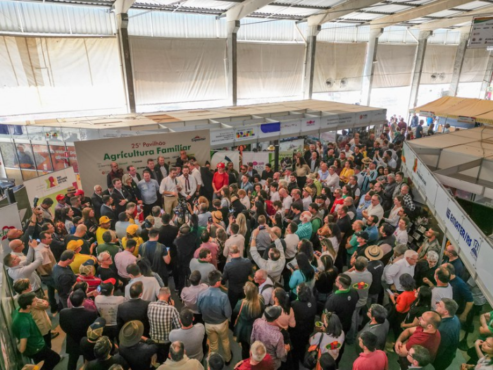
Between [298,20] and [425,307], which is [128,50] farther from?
[425,307]

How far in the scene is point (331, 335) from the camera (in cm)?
291

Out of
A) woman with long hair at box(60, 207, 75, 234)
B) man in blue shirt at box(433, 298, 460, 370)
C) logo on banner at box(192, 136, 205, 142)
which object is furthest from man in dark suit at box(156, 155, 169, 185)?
man in blue shirt at box(433, 298, 460, 370)

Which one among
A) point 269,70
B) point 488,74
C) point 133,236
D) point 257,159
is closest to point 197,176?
point 257,159

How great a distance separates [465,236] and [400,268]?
829 mm

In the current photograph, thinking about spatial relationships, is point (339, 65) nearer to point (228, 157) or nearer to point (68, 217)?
point (228, 157)

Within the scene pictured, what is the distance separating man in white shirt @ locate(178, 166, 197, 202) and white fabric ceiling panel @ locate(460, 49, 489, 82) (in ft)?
86.7

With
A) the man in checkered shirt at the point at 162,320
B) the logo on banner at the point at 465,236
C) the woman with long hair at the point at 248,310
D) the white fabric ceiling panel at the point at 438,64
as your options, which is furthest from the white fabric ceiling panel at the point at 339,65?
the man in checkered shirt at the point at 162,320

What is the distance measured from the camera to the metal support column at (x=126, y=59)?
1162 centimetres

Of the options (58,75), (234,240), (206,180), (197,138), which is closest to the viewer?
(234,240)

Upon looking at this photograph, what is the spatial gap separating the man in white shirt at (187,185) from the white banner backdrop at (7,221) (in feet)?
9.75

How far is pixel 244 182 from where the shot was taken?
673 centimetres

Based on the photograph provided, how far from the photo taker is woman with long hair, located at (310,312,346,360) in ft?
9.46

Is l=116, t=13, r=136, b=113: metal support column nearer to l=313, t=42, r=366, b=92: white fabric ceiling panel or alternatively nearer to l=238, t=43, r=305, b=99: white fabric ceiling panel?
l=238, t=43, r=305, b=99: white fabric ceiling panel

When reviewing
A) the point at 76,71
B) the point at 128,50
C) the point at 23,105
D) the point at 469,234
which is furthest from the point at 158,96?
the point at 469,234
